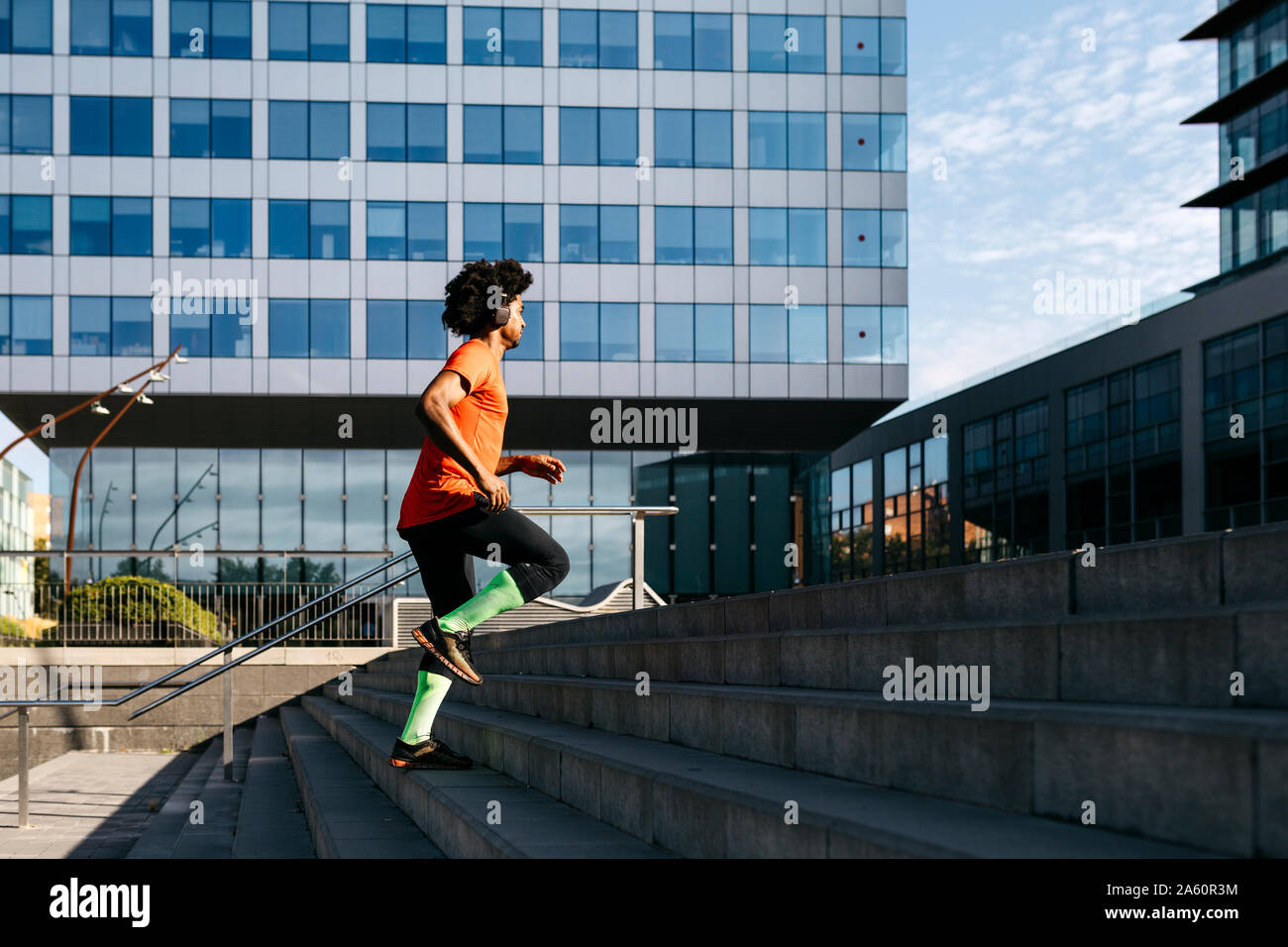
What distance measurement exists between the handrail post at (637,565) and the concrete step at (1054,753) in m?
5.91

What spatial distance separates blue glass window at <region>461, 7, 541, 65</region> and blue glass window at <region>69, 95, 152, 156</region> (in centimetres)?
820

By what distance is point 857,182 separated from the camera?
32875mm

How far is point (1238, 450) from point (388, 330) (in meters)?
20.0

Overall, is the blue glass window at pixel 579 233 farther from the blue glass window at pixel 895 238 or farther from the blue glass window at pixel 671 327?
the blue glass window at pixel 895 238

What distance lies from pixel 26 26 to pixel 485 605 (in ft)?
107

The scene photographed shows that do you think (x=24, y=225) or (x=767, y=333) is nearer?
(x=24, y=225)

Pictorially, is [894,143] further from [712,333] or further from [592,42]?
[592,42]

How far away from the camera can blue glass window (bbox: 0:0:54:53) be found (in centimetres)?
3158

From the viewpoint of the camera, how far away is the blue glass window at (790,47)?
3297 centimetres

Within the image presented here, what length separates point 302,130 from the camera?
32312mm

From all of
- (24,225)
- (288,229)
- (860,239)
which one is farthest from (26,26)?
(860,239)

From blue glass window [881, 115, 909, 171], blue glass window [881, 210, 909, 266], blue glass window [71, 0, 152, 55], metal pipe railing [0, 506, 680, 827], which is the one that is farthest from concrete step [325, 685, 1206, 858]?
blue glass window [71, 0, 152, 55]
